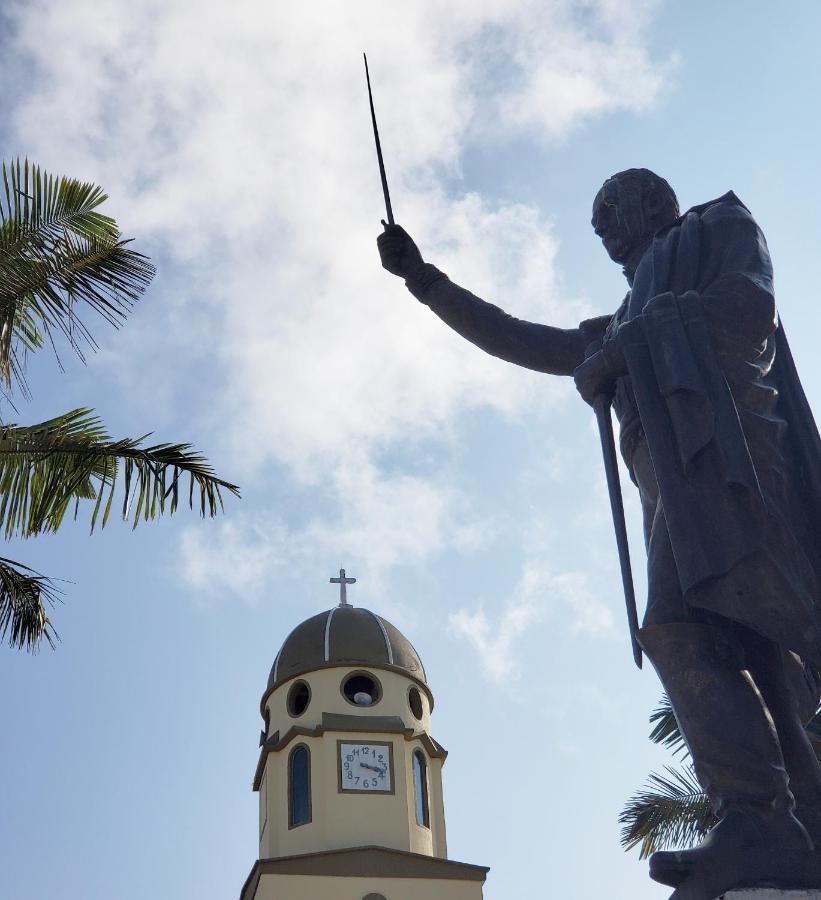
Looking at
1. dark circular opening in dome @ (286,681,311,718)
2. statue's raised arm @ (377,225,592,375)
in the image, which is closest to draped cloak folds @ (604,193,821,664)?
statue's raised arm @ (377,225,592,375)

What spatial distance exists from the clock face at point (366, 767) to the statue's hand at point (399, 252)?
25164 mm

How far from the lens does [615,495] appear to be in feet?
12.6

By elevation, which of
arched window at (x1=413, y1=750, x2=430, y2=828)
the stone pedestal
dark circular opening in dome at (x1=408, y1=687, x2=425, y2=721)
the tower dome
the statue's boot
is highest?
the tower dome

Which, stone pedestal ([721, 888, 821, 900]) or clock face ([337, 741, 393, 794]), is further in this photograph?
clock face ([337, 741, 393, 794])

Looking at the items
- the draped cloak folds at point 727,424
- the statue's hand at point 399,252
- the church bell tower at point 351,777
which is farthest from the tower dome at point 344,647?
the draped cloak folds at point 727,424

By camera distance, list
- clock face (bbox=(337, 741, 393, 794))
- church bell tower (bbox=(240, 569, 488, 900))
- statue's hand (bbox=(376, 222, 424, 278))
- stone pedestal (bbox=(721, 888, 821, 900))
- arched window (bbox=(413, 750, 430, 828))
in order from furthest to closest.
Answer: arched window (bbox=(413, 750, 430, 828)) → clock face (bbox=(337, 741, 393, 794)) → church bell tower (bbox=(240, 569, 488, 900)) → statue's hand (bbox=(376, 222, 424, 278)) → stone pedestal (bbox=(721, 888, 821, 900))

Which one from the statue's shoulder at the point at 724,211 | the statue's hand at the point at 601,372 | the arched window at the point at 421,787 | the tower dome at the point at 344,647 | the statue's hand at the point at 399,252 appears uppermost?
the tower dome at the point at 344,647

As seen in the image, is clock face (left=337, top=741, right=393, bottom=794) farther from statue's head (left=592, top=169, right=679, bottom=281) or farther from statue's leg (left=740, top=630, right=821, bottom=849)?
statue's leg (left=740, top=630, right=821, bottom=849)

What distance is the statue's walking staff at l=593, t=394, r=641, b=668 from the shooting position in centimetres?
364

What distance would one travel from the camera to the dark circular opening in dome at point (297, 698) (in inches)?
1182

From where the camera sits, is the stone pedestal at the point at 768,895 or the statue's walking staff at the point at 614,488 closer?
the stone pedestal at the point at 768,895

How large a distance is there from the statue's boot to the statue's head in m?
1.46

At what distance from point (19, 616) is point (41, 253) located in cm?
284

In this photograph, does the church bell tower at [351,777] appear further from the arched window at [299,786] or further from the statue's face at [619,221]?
the statue's face at [619,221]
